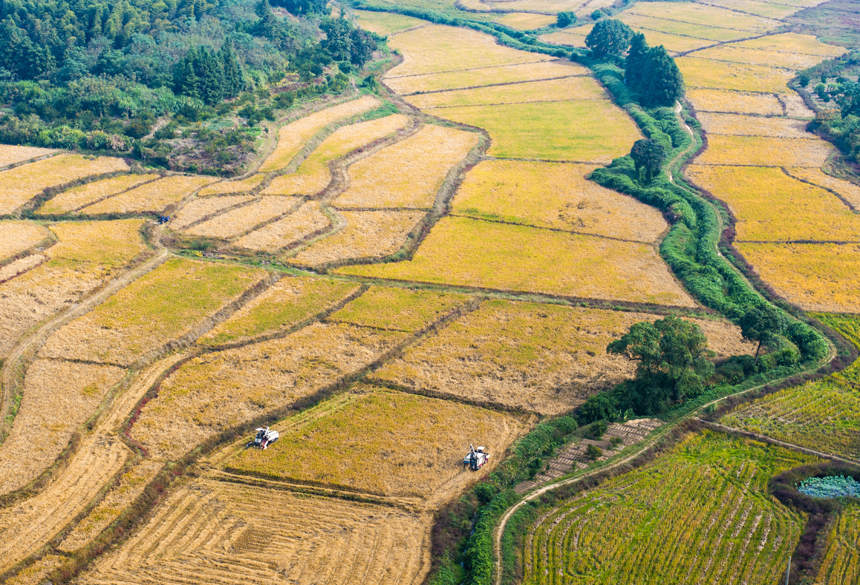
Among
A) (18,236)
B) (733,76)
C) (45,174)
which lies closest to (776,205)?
(733,76)

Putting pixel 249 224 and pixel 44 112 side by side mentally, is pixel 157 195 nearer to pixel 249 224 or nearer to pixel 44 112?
pixel 249 224

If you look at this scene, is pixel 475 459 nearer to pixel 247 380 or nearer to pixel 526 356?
pixel 526 356

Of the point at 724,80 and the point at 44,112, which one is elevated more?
the point at 724,80

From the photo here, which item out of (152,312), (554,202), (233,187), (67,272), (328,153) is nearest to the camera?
(152,312)

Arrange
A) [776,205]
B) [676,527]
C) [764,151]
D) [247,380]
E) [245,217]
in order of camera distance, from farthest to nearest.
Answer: [764,151] → [776,205] → [245,217] → [247,380] → [676,527]

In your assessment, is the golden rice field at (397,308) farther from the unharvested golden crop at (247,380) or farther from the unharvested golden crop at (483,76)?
the unharvested golden crop at (483,76)

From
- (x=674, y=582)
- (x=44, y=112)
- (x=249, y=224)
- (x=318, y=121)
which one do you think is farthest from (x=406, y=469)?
(x=44, y=112)

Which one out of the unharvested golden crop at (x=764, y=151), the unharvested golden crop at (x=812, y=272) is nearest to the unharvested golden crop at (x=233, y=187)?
the unharvested golden crop at (x=812, y=272)
